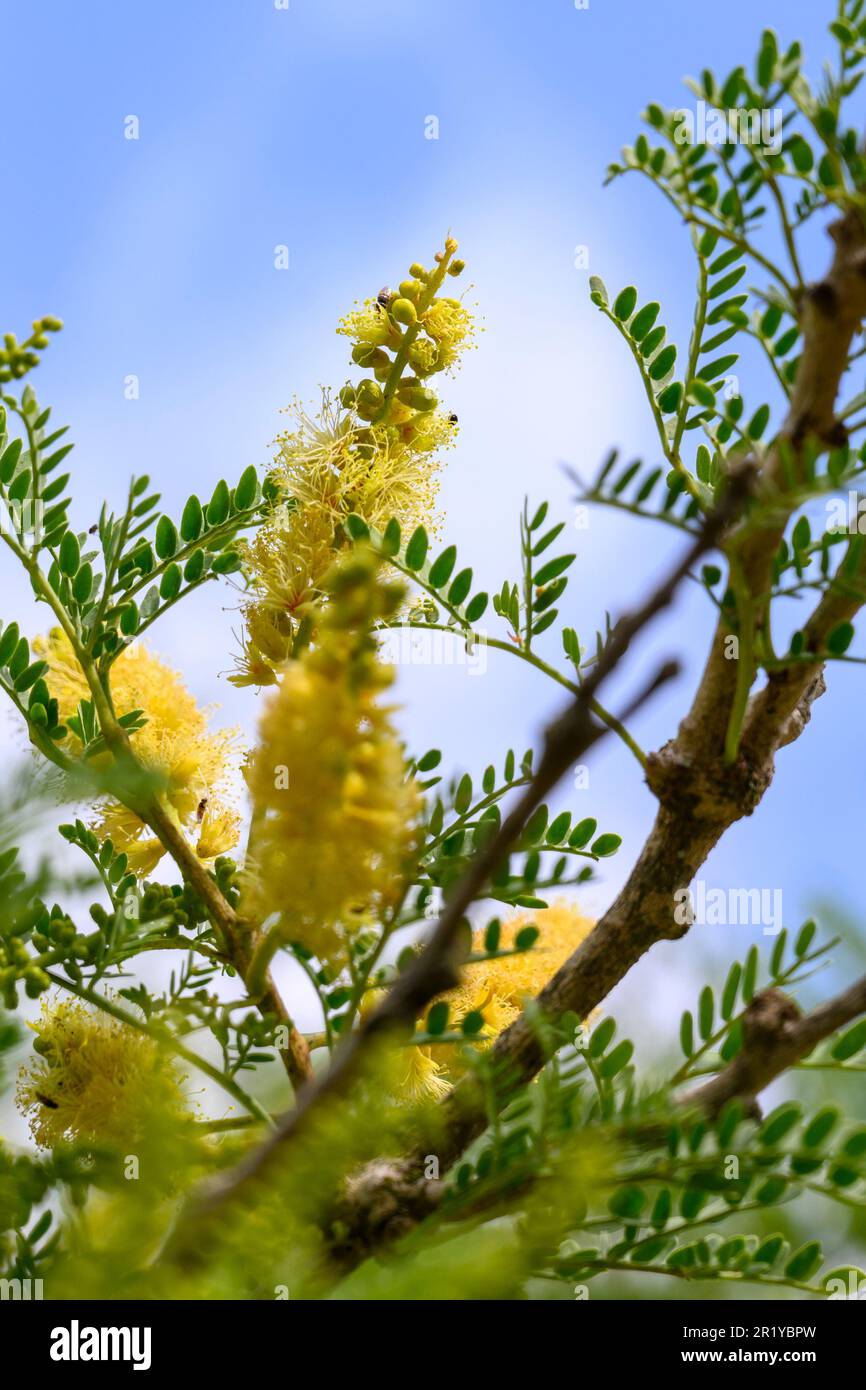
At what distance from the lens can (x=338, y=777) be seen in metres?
0.39

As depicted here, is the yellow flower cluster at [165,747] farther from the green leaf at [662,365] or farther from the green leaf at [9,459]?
the green leaf at [662,365]

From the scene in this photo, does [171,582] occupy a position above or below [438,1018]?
above

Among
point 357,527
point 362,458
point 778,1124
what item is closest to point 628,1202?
point 778,1124

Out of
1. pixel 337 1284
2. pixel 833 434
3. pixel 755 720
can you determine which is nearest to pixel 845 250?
pixel 833 434

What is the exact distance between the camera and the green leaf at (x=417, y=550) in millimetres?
654

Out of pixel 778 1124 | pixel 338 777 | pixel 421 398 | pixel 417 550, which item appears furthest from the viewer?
pixel 421 398

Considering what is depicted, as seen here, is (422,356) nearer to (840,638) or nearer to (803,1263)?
(840,638)

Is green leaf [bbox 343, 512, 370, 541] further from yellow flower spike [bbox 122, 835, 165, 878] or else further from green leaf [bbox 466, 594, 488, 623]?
yellow flower spike [bbox 122, 835, 165, 878]

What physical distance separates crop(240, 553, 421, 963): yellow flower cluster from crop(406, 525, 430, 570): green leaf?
0.76 feet

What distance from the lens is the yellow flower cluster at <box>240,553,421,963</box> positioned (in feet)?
1.27

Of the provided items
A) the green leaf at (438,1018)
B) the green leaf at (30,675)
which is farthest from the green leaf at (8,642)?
the green leaf at (438,1018)

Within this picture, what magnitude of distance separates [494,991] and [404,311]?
0.40 metres
